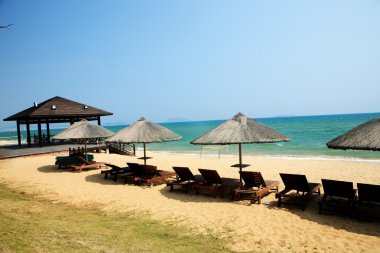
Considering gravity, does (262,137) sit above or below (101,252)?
above

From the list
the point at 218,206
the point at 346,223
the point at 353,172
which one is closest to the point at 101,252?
the point at 218,206

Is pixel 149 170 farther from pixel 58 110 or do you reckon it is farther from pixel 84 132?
pixel 58 110

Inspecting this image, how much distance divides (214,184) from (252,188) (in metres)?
1.23

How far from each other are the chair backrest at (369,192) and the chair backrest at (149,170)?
6.74 m

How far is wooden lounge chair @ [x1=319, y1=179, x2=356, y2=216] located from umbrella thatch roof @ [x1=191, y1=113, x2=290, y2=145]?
2.11 metres

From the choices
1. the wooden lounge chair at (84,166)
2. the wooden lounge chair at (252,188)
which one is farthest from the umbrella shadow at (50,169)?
the wooden lounge chair at (252,188)

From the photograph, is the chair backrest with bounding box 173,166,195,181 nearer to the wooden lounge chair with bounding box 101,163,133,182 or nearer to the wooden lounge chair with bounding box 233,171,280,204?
the wooden lounge chair with bounding box 233,171,280,204

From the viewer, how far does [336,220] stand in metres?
6.67

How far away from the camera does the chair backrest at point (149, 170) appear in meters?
11.0

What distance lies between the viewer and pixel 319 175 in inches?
509

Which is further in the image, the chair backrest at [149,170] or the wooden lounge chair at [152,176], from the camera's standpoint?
the chair backrest at [149,170]

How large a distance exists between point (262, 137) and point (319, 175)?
565 cm

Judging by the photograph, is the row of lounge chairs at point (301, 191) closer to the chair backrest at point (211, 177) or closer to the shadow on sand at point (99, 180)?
the chair backrest at point (211, 177)

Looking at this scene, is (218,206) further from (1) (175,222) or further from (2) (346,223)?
(2) (346,223)
